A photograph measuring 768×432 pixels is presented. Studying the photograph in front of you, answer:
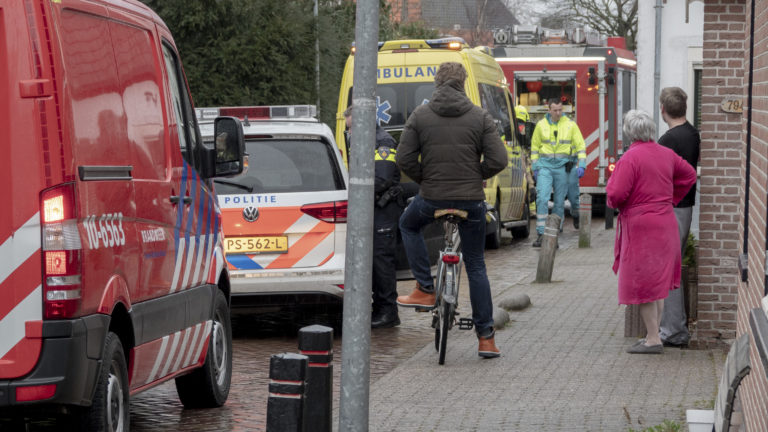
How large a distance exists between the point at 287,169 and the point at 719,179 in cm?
316

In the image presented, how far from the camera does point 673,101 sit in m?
9.73

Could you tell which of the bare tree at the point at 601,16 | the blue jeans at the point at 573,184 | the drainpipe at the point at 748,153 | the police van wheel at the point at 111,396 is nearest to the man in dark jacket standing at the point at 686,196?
the drainpipe at the point at 748,153

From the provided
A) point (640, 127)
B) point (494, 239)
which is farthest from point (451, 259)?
point (494, 239)

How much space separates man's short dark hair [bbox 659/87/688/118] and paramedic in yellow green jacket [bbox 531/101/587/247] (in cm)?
884

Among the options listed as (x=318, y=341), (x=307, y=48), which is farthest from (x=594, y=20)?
(x=318, y=341)

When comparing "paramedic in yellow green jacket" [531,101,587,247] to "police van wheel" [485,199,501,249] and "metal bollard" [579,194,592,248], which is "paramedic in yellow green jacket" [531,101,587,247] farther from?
"police van wheel" [485,199,501,249]

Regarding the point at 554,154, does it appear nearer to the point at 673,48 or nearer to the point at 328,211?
the point at 328,211

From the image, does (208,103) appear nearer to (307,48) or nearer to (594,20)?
(307,48)

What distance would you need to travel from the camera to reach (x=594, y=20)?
5638cm

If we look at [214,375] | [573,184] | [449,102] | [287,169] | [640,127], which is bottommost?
[573,184]

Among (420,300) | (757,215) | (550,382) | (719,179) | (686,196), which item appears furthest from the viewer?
(420,300)

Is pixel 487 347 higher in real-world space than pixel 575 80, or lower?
lower

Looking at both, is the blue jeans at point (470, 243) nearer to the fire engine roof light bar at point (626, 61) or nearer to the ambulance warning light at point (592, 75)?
the ambulance warning light at point (592, 75)

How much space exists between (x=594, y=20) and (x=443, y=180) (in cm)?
4853
